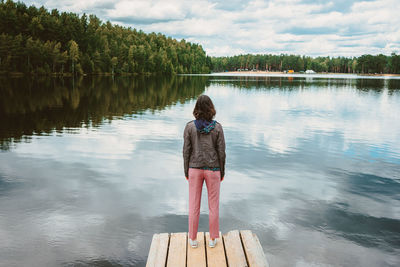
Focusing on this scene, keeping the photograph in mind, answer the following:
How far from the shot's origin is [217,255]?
19.8ft

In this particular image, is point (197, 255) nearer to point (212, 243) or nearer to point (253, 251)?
point (212, 243)

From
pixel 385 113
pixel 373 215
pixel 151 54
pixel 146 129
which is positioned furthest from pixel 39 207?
pixel 151 54

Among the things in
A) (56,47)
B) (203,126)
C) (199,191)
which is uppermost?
(56,47)

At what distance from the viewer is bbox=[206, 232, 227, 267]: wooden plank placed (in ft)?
18.8

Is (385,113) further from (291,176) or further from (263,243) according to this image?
(263,243)

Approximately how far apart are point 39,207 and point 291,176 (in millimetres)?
9214

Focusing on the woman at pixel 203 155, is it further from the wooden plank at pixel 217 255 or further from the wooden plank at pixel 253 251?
the wooden plank at pixel 253 251

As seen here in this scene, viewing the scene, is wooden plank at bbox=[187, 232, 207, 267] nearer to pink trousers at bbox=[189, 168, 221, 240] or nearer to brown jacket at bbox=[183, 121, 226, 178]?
pink trousers at bbox=[189, 168, 221, 240]

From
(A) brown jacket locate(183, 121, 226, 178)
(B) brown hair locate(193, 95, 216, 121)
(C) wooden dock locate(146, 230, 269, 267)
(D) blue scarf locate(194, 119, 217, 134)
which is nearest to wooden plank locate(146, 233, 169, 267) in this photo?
(C) wooden dock locate(146, 230, 269, 267)

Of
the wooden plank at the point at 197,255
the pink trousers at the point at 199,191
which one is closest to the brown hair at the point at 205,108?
the pink trousers at the point at 199,191

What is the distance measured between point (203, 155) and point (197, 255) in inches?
72.3

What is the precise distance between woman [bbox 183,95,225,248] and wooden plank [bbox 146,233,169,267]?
1.78 ft

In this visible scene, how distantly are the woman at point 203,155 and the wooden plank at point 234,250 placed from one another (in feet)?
1.56

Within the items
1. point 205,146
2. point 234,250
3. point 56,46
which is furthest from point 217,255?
point 56,46
